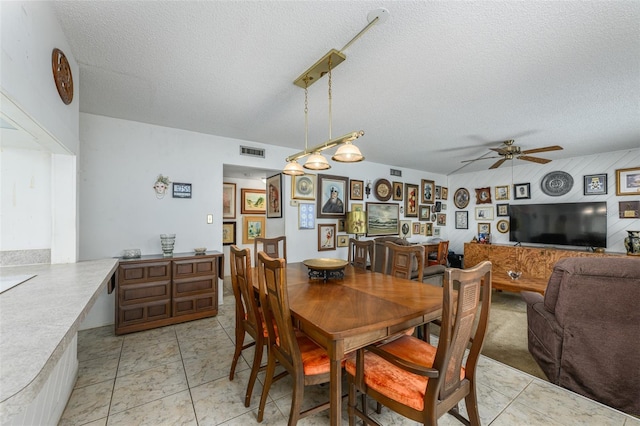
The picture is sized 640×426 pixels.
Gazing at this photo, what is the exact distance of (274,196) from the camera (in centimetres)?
491

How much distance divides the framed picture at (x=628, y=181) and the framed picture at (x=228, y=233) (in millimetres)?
7148

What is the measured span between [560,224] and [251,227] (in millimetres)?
6170

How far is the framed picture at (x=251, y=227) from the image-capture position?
573 cm

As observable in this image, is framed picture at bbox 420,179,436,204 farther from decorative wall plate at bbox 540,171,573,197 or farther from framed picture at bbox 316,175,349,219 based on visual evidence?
framed picture at bbox 316,175,349,219

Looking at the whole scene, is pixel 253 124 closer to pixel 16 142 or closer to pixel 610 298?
pixel 16 142

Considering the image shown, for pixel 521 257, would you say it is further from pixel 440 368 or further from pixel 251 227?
pixel 251 227

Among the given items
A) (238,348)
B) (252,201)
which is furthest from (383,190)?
(238,348)

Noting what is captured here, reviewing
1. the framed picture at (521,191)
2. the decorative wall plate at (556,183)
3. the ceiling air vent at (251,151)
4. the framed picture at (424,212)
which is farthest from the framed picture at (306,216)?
the decorative wall plate at (556,183)

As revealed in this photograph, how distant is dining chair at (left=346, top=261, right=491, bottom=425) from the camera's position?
119 centimetres

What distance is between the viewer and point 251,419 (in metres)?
1.74

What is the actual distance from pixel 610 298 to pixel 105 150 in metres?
5.02

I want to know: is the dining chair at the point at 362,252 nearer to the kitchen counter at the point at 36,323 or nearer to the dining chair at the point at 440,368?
the dining chair at the point at 440,368

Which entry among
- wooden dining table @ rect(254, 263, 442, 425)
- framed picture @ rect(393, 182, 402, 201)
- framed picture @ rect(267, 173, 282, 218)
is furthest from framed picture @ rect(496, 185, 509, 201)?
wooden dining table @ rect(254, 263, 442, 425)

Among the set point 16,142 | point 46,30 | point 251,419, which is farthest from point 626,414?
point 16,142
